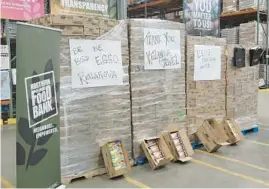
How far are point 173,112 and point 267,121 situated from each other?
4177mm

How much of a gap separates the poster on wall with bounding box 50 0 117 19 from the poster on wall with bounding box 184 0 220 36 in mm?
2068

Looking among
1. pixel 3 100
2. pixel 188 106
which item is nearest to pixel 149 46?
pixel 188 106

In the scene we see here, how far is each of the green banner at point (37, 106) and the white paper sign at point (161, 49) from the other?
1.81m

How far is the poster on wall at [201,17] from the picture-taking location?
6.18 meters

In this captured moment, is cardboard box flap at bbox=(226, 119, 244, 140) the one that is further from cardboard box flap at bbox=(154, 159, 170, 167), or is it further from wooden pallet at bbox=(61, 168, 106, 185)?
wooden pallet at bbox=(61, 168, 106, 185)

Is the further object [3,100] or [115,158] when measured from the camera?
[3,100]

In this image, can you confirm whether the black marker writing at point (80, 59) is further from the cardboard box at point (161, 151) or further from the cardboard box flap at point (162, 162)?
the cardboard box flap at point (162, 162)

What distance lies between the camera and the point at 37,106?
109 inches

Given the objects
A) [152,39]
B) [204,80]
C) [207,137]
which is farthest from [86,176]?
[204,80]

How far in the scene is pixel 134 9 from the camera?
15.0 m

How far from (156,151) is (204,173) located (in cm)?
75

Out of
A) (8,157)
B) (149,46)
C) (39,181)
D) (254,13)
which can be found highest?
(254,13)

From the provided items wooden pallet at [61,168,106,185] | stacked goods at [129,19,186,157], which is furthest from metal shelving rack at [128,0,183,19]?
wooden pallet at [61,168,106,185]

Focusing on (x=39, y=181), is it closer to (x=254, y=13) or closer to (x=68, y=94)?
(x=68, y=94)
